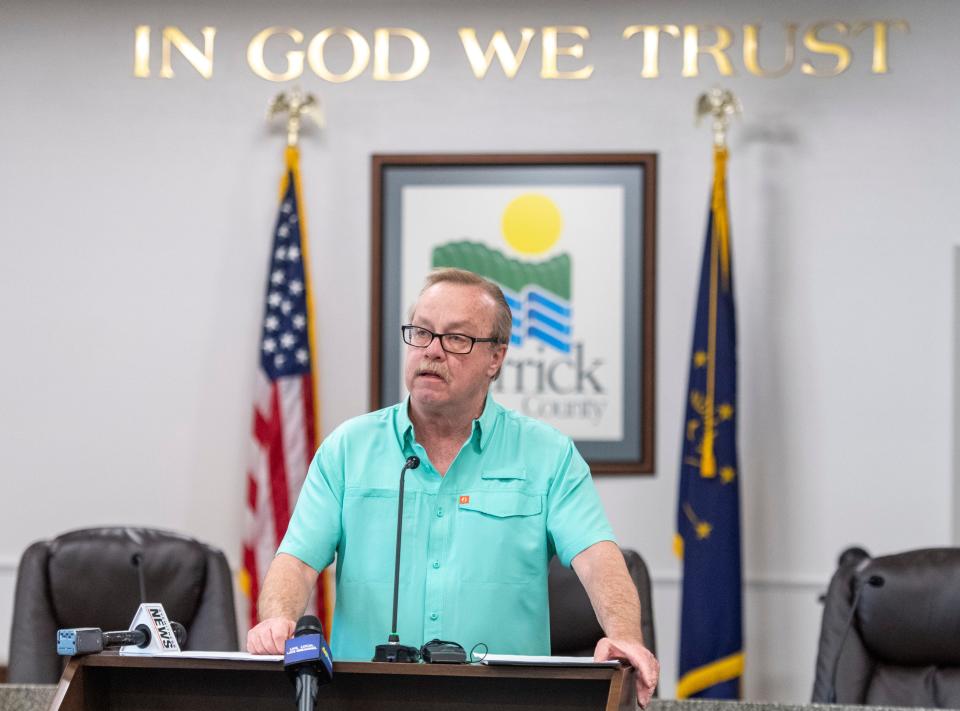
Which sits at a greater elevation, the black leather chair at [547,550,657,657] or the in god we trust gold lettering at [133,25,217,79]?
the in god we trust gold lettering at [133,25,217,79]

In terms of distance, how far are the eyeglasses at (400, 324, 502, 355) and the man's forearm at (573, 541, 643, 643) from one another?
0.43m

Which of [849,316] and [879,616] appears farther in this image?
[849,316]

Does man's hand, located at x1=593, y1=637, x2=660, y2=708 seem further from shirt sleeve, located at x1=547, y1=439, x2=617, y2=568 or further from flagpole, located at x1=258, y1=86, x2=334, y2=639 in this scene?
flagpole, located at x1=258, y1=86, x2=334, y2=639

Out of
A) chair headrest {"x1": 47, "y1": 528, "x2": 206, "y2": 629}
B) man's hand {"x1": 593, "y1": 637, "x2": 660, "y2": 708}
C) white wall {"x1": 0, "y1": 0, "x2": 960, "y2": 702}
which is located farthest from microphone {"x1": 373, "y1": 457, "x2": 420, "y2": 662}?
white wall {"x1": 0, "y1": 0, "x2": 960, "y2": 702}

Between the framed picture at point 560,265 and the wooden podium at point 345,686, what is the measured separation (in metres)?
2.64

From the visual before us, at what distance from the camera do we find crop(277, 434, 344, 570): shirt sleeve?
219cm

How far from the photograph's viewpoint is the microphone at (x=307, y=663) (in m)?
1.56

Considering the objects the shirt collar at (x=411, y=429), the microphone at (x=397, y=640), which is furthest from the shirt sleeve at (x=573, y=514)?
the microphone at (x=397, y=640)

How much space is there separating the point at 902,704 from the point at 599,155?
2.36m

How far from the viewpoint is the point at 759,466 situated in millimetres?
4367

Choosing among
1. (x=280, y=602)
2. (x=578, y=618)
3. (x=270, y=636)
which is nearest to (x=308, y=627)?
(x=270, y=636)

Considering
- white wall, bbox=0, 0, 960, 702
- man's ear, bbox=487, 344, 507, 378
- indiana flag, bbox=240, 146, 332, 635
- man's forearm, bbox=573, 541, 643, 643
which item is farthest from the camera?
white wall, bbox=0, 0, 960, 702

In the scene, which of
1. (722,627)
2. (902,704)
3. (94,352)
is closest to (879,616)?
(902,704)

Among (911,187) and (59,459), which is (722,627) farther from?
(59,459)
